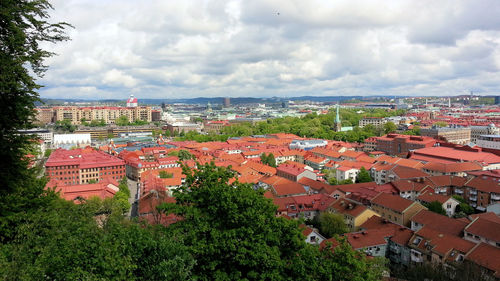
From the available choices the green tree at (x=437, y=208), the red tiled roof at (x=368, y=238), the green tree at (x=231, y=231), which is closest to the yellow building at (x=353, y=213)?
the red tiled roof at (x=368, y=238)

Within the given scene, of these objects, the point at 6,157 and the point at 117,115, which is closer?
the point at 6,157

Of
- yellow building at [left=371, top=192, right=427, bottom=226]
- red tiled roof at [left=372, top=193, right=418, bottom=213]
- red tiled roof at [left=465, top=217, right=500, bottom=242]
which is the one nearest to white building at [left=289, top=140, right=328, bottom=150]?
red tiled roof at [left=372, top=193, right=418, bottom=213]

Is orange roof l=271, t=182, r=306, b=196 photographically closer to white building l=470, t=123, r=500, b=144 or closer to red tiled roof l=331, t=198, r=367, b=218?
red tiled roof l=331, t=198, r=367, b=218

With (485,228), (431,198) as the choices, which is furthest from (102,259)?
(431,198)

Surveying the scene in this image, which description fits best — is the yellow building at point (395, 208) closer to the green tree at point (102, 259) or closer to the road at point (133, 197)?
the road at point (133, 197)

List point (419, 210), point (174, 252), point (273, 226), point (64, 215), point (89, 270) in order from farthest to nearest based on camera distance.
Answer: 1. point (419, 210)
2. point (64, 215)
3. point (273, 226)
4. point (174, 252)
5. point (89, 270)

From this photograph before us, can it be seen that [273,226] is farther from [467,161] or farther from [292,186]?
[467,161]

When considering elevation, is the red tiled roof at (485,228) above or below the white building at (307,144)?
below

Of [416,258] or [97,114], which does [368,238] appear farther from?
[97,114]

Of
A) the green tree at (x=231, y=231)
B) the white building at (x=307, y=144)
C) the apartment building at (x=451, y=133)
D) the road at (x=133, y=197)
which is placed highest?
the green tree at (x=231, y=231)

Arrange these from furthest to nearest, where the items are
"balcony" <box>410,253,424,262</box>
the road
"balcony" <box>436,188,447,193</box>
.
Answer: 1. "balcony" <box>436,188,447,193</box>
2. the road
3. "balcony" <box>410,253,424,262</box>

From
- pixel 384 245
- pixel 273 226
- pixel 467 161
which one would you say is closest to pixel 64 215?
pixel 273 226
